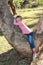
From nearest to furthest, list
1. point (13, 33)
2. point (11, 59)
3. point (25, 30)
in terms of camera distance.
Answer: point (25, 30)
point (13, 33)
point (11, 59)

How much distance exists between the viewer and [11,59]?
8078 millimetres

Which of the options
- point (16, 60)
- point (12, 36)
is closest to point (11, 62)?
point (16, 60)

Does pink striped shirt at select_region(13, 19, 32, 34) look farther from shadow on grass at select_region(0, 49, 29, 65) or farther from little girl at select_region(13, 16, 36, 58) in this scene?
shadow on grass at select_region(0, 49, 29, 65)

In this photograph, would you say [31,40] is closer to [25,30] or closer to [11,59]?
[25,30]

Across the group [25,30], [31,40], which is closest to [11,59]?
[31,40]

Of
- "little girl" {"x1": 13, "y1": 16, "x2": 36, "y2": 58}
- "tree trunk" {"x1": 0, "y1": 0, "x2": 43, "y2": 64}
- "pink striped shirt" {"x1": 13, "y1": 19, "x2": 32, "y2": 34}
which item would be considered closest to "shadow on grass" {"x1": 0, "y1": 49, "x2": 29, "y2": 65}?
"tree trunk" {"x1": 0, "y1": 0, "x2": 43, "y2": 64}

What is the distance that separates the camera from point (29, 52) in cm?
754

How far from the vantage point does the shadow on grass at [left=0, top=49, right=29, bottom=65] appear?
775cm

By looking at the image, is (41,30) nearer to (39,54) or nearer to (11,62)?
(39,54)

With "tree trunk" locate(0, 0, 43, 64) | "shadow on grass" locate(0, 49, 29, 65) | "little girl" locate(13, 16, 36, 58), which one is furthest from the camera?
"shadow on grass" locate(0, 49, 29, 65)

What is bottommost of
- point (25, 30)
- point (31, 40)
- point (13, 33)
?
point (31, 40)

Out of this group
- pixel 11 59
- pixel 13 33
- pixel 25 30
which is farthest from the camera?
pixel 11 59

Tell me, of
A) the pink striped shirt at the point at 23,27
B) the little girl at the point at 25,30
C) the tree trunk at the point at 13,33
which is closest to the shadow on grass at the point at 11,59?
the tree trunk at the point at 13,33

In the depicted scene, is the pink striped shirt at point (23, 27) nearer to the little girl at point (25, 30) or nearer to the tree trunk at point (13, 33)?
the little girl at point (25, 30)
